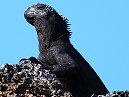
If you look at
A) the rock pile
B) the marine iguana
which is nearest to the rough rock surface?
the rock pile

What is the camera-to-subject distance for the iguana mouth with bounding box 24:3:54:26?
8289 millimetres

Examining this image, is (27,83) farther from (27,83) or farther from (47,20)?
(47,20)

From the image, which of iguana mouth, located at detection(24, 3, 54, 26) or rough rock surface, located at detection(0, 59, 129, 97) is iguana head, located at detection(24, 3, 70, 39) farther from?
rough rock surface, located at detection(0, 59, 129, 97)

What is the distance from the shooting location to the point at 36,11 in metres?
8.33

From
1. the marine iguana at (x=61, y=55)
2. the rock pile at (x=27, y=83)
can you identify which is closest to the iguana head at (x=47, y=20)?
the marine iguana at (x=61, y=55)

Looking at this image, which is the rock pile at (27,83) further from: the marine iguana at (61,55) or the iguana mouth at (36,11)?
the iguana mouth at (36,11)

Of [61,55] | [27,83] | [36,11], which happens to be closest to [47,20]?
[36,11]

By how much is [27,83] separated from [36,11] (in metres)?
3.75

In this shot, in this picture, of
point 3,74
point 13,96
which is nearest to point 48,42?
point 3,74

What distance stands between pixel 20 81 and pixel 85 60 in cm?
291

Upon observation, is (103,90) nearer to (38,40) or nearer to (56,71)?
(56,71)

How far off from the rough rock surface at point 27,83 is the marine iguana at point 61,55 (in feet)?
3.65

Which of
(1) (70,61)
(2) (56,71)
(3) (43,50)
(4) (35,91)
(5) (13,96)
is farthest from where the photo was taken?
(3) (43,50)

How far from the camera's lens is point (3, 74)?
194 inches
